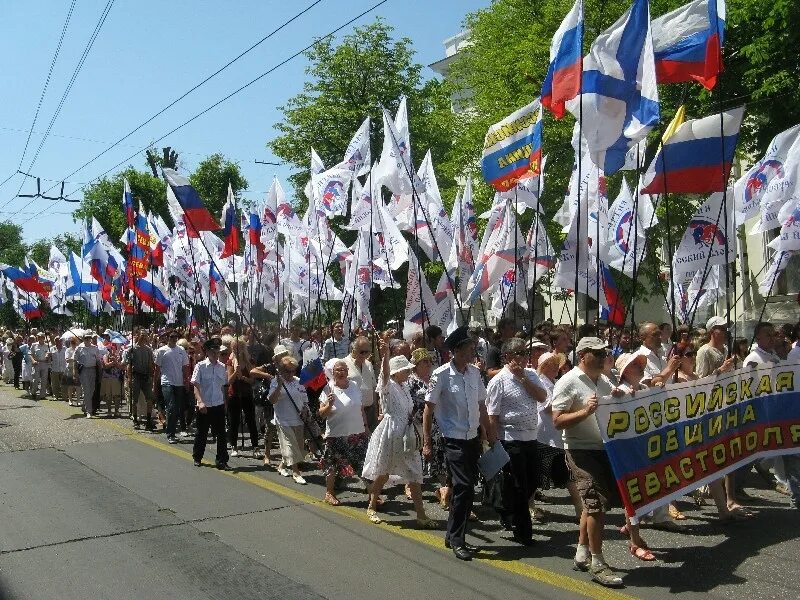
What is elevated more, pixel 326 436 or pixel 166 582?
pixel 326 436

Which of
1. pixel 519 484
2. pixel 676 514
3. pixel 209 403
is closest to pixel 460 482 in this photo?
pixel 519 484

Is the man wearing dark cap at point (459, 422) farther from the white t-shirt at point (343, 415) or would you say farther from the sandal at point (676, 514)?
the white t-shirt at point (343, 415)

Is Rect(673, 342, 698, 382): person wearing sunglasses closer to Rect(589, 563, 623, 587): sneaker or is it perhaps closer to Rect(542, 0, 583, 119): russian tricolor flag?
Rect(589, 563, 623, 587): sneaker

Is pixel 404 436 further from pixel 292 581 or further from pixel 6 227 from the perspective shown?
pixel 6 227

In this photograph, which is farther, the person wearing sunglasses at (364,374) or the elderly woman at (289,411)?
the elderly woman at (289,411)

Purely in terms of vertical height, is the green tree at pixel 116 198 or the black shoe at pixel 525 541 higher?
the green tree at pixel 116 198

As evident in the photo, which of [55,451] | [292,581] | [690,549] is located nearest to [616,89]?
[690,549]

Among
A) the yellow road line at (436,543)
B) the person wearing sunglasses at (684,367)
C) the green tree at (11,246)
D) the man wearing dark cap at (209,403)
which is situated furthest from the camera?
the green tree at (11,246)

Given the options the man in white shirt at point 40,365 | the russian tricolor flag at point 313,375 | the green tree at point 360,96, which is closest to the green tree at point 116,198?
the green tree at point 360,96

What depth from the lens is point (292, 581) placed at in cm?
660

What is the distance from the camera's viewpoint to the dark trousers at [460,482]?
7383 millimetres

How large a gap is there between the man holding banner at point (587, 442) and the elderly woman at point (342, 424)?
139 inches

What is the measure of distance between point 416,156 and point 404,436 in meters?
28.1

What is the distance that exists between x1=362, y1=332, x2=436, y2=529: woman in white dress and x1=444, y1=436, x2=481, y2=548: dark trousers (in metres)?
1.01
